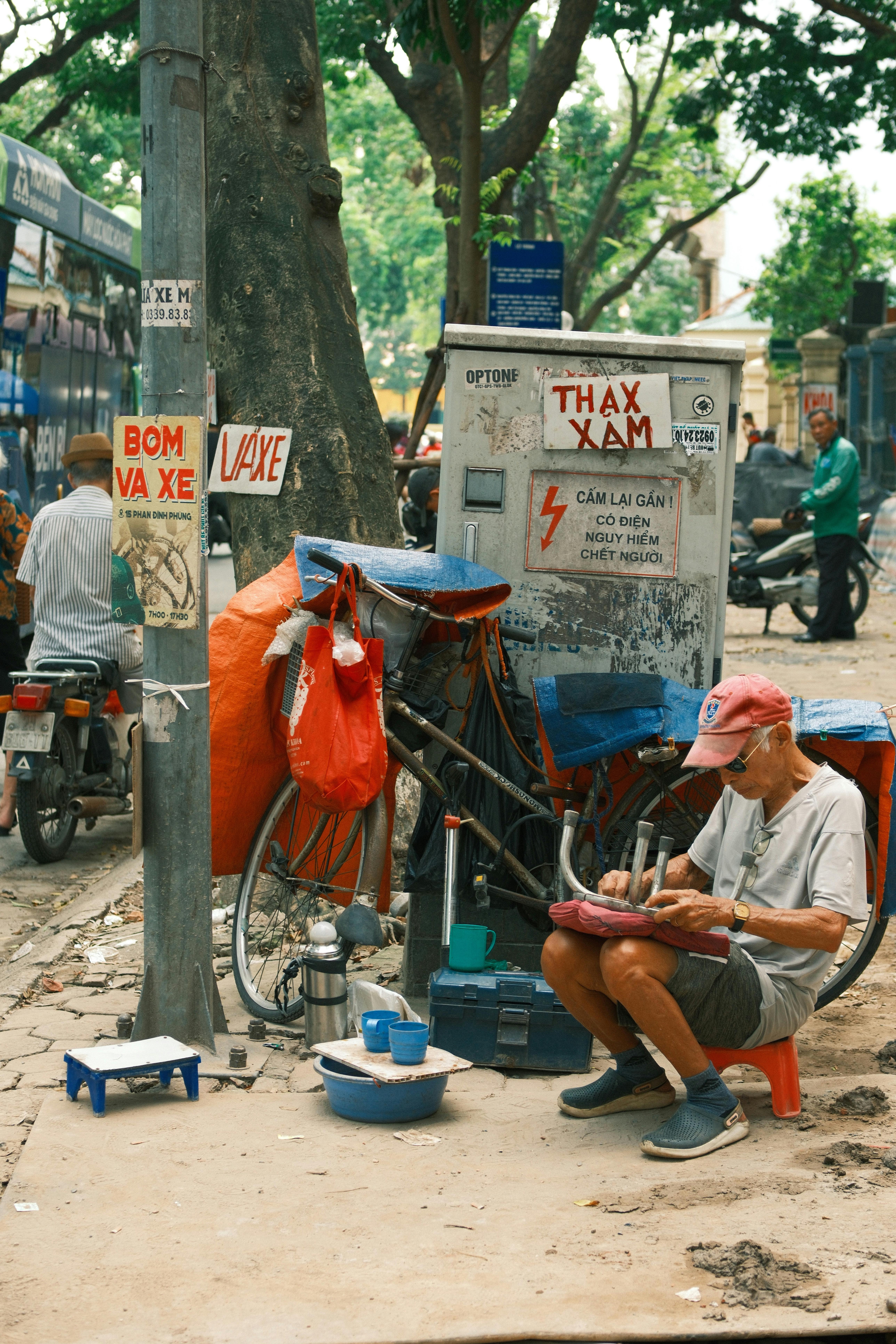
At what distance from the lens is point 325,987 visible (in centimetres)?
445

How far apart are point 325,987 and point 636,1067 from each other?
1.02 meters

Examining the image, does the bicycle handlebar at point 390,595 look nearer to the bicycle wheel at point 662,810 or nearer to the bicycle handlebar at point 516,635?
the bicycle handlebar at point 516,635

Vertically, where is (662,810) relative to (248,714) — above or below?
below

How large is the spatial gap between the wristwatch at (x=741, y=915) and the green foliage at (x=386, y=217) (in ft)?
93.2

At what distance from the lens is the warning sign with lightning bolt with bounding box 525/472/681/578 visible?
5.17 m

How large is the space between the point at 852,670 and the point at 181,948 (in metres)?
8.67

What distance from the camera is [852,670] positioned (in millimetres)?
11945

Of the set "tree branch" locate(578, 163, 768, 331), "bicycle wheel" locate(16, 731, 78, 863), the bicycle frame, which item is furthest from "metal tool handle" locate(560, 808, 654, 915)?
"tree branch" locate(578, 163, 768, 331)

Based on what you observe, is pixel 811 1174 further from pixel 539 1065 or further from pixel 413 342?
pixel 413 342

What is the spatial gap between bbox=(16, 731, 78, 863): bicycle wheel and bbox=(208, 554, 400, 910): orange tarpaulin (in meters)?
2.14

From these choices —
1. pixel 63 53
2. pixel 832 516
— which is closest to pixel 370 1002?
pixel 832 516

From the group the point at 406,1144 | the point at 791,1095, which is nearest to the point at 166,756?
the point at 406,1144

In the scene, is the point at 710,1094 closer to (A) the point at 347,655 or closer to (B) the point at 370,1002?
(B) the point at 370,1002

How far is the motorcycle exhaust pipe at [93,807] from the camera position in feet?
23.1
